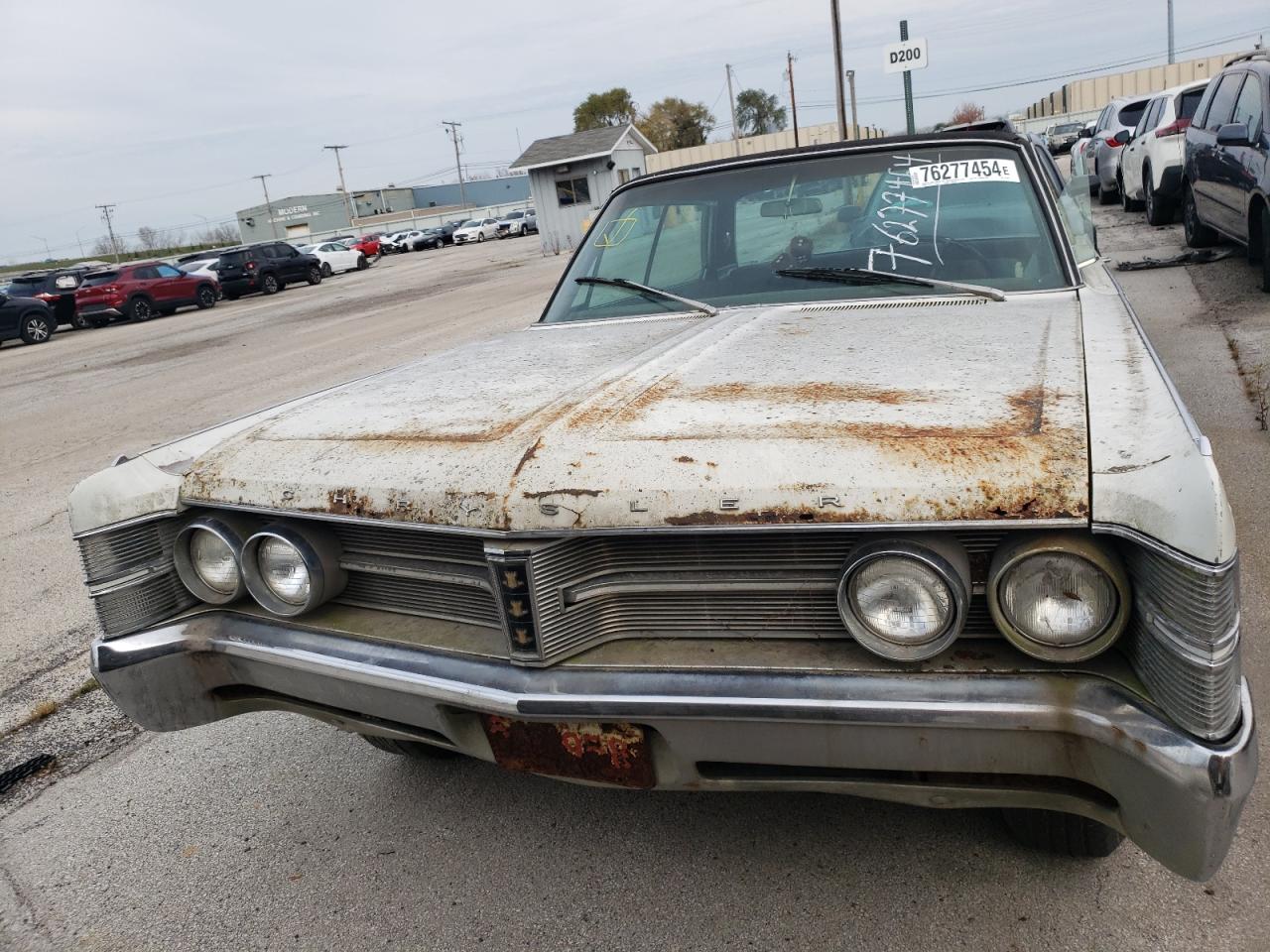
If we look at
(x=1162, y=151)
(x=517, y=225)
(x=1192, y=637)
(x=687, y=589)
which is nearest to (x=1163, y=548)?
(x=1192, y=637)

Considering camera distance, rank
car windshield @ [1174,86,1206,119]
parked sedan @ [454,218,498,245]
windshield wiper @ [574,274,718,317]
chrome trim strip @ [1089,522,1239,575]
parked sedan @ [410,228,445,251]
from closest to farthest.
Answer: chrome trim strip @ [1089,522,1239,575] < windshield wiper @ [574,274,718,317] < car windshield @ [1174,86,1206,119] < parked sedan @ [454,218,498,245] < parked sedan @ [410,228,445,251]

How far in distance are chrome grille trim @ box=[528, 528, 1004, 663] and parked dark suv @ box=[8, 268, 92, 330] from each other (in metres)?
24.6

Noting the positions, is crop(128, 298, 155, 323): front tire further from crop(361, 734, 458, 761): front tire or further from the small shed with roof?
crop(361, 734, 458, 761): front tire

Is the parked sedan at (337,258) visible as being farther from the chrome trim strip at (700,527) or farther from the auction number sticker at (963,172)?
the chrome trim strip at (700,527)

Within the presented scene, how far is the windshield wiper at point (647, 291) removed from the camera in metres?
3.12

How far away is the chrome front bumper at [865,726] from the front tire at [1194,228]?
10069 millimetres

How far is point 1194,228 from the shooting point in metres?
10.1

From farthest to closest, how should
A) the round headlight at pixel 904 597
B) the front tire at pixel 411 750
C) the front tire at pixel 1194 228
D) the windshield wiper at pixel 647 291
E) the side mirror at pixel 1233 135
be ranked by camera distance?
the front tire at pixel 1194 228 → the side mirror at pixel 1233 135 → the windshield wiper at pixel 647 291 → the front tire at pixel 411 750 → the round headlight at pixel 904 597

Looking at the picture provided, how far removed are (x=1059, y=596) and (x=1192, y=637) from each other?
0.67 feet

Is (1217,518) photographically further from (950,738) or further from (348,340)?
(348,340)

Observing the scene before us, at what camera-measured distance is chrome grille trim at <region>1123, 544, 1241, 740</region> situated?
1.41 metres

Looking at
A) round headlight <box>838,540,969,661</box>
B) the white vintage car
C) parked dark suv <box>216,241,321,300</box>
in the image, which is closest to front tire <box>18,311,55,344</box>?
parked dark suv <box>216,241,321,300</box>

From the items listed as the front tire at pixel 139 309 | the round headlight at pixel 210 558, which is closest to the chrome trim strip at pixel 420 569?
the round headlight at pixel 210 558

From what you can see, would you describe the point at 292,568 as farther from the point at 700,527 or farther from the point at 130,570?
the point at 700,527
